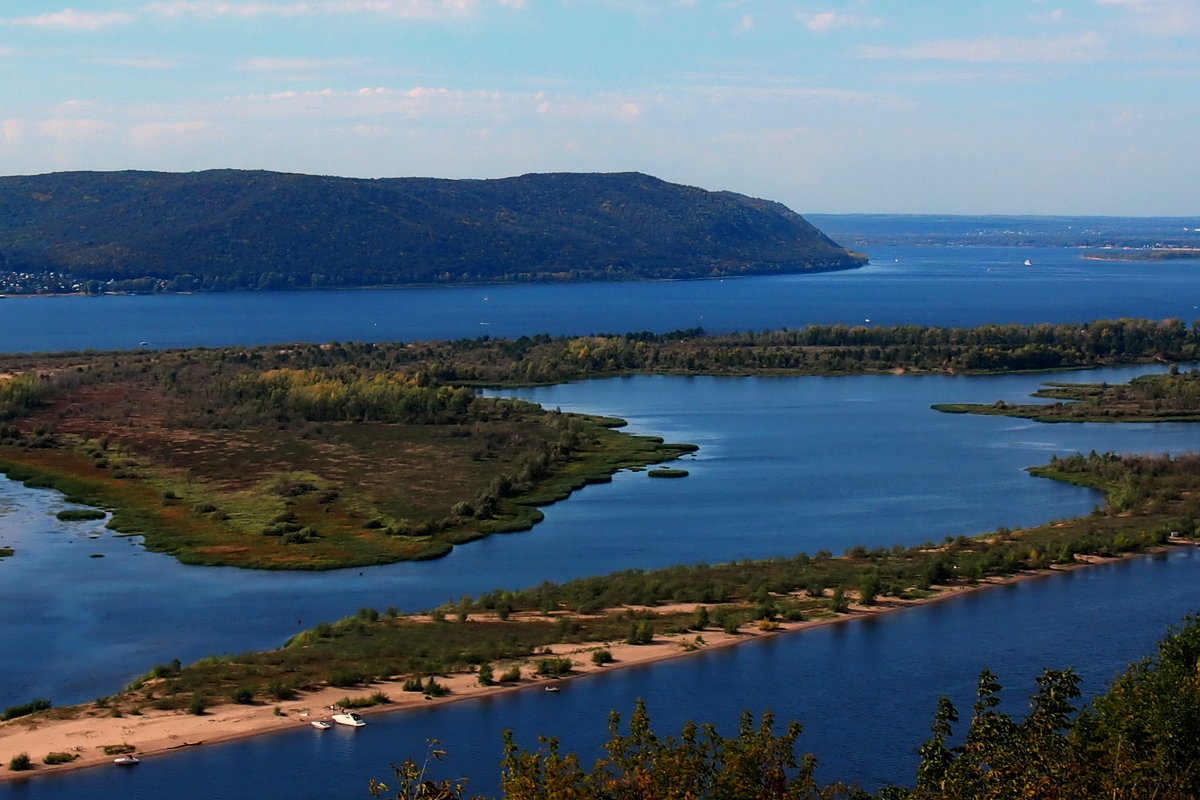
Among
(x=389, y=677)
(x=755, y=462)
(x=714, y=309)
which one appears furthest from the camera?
(x=714, y=309)

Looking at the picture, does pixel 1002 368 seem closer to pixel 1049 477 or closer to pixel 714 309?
pixel 1049 477

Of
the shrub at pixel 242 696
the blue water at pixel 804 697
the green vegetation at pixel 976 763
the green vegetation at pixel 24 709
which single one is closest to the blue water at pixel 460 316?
the blue water at pixel 804 697

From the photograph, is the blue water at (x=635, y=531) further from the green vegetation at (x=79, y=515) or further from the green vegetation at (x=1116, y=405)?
the green vegetation at (x=1116, y=405)

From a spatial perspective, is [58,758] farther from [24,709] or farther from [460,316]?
[460,316]

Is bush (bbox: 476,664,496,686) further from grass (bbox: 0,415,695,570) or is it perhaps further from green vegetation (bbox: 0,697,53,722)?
grass (bbox: 0,415,695,570)

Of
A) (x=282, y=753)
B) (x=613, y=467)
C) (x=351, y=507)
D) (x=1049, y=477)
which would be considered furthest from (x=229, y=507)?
(x=1049, y=477)

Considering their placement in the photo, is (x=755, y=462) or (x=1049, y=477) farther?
(x=755, y=462)
